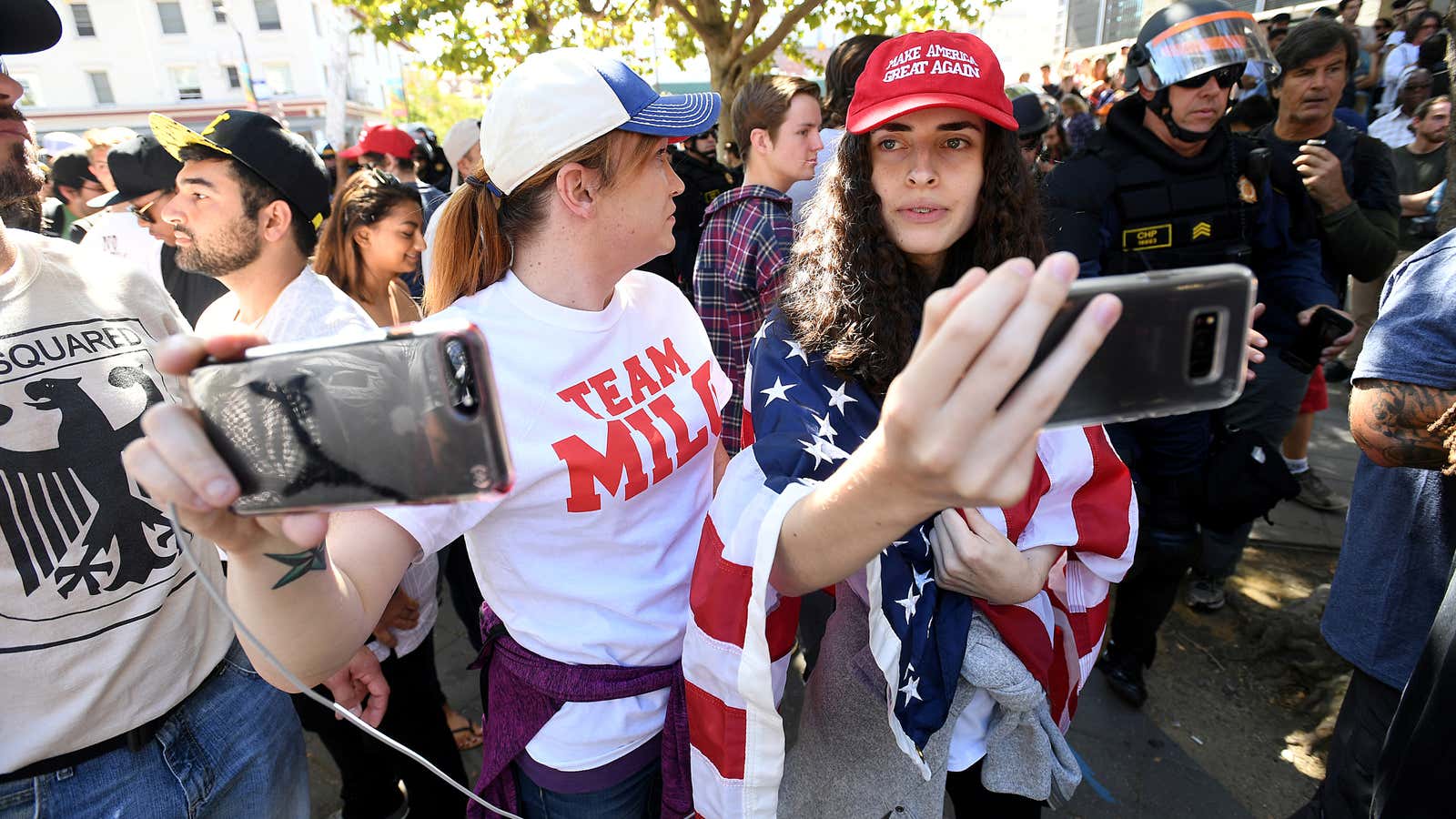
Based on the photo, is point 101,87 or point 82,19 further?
point 101,87

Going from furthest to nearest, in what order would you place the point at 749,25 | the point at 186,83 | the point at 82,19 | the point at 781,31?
the point at 186,83
the point at 82,19
the point at 781,31
the point at 749,25

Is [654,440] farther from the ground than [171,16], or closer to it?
closer to it

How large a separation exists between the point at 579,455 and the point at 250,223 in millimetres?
1569

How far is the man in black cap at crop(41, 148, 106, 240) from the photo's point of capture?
5.23 m

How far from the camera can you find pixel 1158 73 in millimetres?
2771

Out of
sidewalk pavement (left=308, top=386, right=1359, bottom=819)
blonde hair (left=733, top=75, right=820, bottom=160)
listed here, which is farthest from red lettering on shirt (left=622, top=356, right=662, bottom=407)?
blonde hair (left=733, top=75, right=820, bottom=160)

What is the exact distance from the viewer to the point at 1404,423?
152 centimetres

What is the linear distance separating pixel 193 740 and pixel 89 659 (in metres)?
0.28

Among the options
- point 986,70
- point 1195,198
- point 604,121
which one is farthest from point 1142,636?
point 604,121

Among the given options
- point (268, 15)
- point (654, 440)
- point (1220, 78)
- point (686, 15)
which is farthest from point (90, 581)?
point (268, 15)

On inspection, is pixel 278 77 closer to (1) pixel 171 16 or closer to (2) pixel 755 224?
(1) pixel 171 16

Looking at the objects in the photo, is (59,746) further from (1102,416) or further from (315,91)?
(315,91)

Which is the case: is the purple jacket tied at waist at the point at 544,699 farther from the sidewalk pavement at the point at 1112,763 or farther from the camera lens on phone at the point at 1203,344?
the sidewalk pavement at the point at 1112,763

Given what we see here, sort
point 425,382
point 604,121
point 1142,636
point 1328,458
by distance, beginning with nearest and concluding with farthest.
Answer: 1. point 425,382
2. point 604,121
3. point 1142,636
4. point 1328,458
